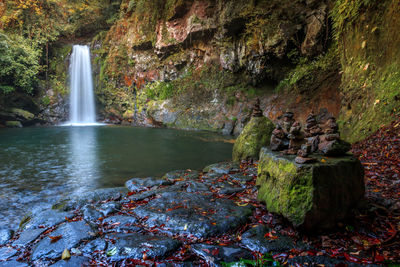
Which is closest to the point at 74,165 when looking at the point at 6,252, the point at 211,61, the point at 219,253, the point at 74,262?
the point at 6,252

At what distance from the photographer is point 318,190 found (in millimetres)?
→ 2354

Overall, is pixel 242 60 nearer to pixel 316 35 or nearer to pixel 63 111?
pixel 316 35

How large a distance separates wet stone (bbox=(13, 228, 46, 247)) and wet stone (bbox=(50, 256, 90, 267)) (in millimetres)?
805

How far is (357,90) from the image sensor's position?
7.28m

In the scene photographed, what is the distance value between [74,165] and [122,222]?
501 cm

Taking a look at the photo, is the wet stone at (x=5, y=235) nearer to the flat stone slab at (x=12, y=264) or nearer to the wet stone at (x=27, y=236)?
the wet stone at (x=27, y=236)

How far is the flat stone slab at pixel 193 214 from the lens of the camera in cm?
275

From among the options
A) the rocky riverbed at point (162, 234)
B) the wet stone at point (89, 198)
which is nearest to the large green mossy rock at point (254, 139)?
the rocky riverbed at point (162, 234)

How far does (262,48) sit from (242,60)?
164 cm

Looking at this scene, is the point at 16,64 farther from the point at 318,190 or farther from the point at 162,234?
the point at 318,190

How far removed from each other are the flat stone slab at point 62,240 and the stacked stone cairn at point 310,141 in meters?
2.67

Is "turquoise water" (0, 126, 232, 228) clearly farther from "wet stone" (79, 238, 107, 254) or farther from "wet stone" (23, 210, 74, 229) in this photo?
"wet stone" (79, 238, 107, 254)

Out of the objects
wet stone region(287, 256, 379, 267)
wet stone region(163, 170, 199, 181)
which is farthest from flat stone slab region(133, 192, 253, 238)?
wet stone region(163, 170, 199, 181)

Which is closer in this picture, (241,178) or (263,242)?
(263,242)
